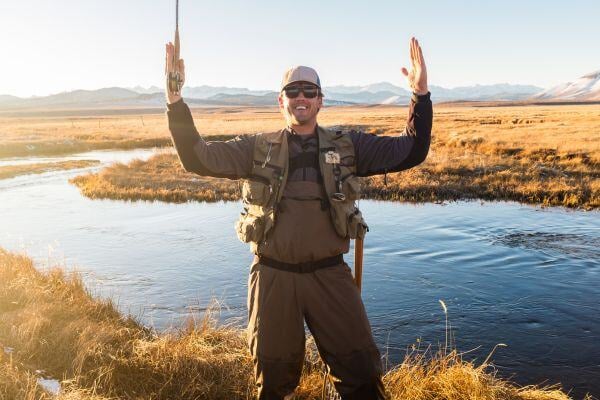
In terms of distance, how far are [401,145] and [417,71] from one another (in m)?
0.49

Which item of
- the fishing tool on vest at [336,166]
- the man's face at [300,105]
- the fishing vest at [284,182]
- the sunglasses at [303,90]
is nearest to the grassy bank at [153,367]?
A: the fishing vest at [284,182]

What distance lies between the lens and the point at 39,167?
30188mm

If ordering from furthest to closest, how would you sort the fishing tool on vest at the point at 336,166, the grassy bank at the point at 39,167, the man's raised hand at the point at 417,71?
the grassy bank at the point at 39,167 → the fishing tool on vest at the point at 336,166 → the man's raised hand at the point at 417,71

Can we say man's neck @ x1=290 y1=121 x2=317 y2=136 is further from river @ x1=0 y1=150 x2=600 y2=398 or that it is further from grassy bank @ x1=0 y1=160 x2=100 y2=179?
grassy bank @ x1=0 y1=160 x2=100 y2=179

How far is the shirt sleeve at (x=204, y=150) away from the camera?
3.50 m

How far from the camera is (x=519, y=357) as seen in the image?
24.0 feet

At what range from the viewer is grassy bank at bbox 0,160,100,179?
27.9 metres

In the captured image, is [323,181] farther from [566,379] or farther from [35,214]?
[35,214]

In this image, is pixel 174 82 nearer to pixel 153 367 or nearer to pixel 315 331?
pixel 315 331

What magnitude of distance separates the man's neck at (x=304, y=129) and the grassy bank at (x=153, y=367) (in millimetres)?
2492

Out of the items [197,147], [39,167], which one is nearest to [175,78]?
[197,147]

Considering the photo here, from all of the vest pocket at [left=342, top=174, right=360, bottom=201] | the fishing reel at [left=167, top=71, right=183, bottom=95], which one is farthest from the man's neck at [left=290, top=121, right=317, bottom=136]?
the fishing reel at [left=167, top=71, right=183, bottom=95]

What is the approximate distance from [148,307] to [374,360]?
257 inches

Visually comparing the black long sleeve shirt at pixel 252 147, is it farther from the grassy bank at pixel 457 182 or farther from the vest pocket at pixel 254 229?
the grassy bank at pixel 457 182
